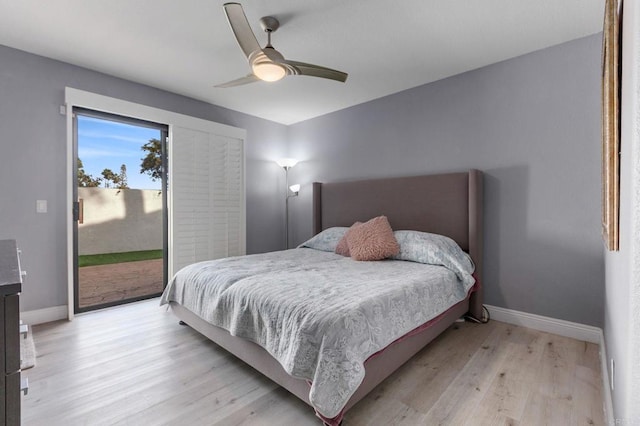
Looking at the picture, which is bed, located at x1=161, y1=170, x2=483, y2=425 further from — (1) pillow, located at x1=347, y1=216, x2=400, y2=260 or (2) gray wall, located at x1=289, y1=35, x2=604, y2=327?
(2) gray wall, located at x1=289, y1=35, x2=604, y2=327

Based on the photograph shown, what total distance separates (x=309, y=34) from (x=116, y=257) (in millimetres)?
5514

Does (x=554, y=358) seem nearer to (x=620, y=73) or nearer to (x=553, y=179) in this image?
(x=553, y=179)

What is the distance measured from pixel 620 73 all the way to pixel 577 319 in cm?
224

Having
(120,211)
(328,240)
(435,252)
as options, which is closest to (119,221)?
(120,211)

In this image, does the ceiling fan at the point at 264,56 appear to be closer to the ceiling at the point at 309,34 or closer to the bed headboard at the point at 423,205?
the ceiling at the point at 309,34

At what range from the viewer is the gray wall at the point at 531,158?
2.42 meters

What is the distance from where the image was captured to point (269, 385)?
185cm

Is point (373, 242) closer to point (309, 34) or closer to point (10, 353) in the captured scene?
point (309, 34)

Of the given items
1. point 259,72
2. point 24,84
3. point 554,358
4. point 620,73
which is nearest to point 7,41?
point 24,84

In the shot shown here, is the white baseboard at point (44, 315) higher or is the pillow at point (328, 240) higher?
the pillow at point (328, 240)

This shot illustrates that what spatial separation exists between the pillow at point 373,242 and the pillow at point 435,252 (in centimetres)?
10

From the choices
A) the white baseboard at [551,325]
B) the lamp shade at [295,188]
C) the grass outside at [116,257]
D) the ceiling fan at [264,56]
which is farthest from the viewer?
the grass outside at [116,257]

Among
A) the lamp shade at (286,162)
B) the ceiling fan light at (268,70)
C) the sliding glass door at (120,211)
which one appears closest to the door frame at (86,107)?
the sliding glass door at (120,211)

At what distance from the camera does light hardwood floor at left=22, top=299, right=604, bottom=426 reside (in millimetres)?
1559
